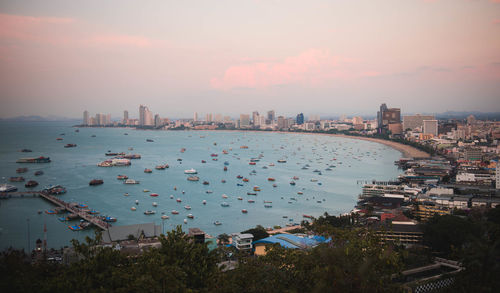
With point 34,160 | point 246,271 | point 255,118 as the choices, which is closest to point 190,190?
point 34,160

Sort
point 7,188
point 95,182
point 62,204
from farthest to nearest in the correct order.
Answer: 1. point 95,182
2. point 7,188
3. point 62,204

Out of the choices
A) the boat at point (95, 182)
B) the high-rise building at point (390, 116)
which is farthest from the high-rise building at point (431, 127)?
the boat at point (95, 182)

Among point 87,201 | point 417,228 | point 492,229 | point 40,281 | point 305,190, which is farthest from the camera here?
point 305,190

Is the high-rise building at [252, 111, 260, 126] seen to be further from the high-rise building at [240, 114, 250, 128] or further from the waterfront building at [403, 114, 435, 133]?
the waterfront building at [403, 114, 435, 133]

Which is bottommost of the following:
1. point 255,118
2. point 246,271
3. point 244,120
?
point 246,271

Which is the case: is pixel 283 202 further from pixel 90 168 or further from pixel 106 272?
pixel 90 168

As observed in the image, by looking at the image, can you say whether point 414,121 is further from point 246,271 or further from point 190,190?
point 246,271

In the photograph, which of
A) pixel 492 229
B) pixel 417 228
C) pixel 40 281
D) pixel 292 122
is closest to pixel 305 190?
pixel 417 228
